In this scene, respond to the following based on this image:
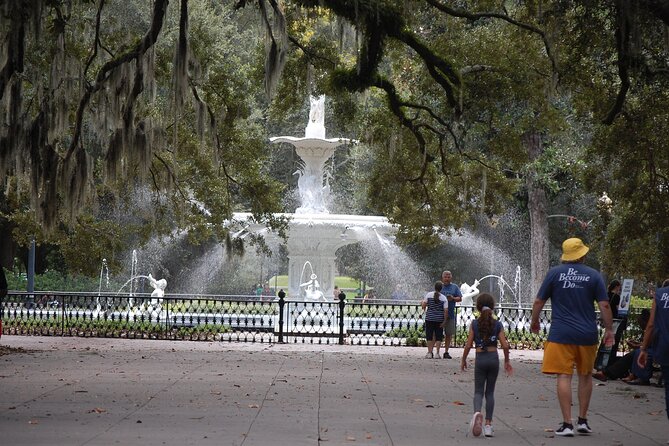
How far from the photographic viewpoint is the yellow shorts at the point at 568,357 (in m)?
9.66

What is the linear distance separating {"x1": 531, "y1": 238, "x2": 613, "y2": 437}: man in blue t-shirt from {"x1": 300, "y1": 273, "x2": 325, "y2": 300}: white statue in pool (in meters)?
20.4

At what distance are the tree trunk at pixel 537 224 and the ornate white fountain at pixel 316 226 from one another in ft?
25.3

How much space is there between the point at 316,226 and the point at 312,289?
6.07 feet

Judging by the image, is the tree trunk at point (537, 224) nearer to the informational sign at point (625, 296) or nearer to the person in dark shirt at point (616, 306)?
the person in dark shirt at point (616, 306)

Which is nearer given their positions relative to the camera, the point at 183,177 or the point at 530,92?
the point at 530,92

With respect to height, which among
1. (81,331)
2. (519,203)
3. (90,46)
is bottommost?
(81,331)

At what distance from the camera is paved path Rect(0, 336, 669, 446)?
9.38 m

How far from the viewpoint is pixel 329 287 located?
3070 centimetres

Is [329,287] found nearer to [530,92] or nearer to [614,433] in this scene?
[530,92]

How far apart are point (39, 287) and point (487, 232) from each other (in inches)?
763

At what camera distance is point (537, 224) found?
36500mm

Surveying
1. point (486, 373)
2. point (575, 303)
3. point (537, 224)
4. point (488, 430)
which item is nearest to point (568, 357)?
point (575, 303)

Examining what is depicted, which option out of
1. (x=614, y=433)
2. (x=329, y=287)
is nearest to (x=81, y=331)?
(x=329, y=287)

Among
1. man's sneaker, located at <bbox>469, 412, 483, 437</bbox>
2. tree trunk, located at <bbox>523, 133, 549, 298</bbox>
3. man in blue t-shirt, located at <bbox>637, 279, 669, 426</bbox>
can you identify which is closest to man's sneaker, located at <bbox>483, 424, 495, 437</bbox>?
man's sneaker, located at <bbox>469, 412, 483, 437</bbox>
